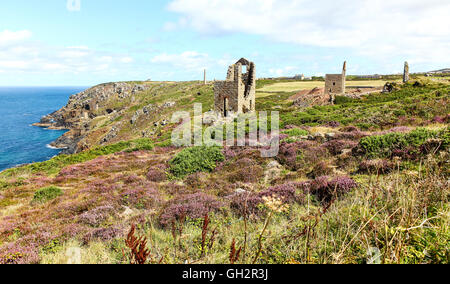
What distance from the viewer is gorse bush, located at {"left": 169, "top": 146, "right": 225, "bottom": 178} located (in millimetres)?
12289

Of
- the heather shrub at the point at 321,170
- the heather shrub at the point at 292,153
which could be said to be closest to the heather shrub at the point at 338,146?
the heather shrub at the point at 292,153

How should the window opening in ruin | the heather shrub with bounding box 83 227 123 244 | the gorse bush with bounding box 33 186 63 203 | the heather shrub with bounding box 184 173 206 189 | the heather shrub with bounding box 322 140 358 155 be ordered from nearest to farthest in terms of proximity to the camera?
the heather shrub with bounding box 83 227 123 244
the heather shrub with bounding box 184 173 206 189
the gorse bush with bounding box 33 186 63 203
the heather shrub with bounding box 322 140 358 155
the window opening in ruin

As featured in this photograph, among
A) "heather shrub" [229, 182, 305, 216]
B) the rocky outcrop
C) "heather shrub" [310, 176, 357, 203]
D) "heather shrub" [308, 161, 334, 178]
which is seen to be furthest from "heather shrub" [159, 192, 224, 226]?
the rocky outcrop

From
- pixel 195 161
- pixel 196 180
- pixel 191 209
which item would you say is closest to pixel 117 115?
pixel 195 161

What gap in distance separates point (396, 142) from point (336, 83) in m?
37.8

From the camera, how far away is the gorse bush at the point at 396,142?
807cm

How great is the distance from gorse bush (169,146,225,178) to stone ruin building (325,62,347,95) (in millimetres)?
36148

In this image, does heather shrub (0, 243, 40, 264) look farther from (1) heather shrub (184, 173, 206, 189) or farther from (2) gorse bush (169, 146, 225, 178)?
(2) gorse bush (169, 146, 225, 178)

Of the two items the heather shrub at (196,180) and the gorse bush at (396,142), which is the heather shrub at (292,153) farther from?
the heather shrub at (196,180)

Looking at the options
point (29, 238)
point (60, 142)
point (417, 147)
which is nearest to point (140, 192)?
point (29, 238)

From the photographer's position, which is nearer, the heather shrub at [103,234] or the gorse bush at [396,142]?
the heather shrub at [103,234]

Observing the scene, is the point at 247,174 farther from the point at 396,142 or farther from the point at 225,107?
the point at 225,107

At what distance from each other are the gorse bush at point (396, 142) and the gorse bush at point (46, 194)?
46.0 ft
